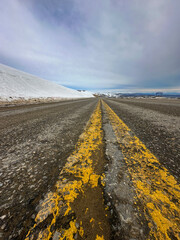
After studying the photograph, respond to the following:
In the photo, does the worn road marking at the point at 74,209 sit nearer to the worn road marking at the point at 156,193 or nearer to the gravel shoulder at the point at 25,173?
the gravel shoulder at the point at 25,173

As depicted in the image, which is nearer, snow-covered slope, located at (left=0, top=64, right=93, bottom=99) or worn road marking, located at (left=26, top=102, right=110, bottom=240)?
worn road marking, located at (left=26, top=102, right=110, bottom=240)

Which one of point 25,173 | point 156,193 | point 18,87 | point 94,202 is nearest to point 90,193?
point 94,202

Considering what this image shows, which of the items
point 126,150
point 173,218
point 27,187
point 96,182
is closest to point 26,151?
point 27,187

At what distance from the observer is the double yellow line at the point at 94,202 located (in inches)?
25.0

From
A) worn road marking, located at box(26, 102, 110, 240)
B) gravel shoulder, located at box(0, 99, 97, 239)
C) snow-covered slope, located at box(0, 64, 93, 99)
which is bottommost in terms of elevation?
gravel shoulder, located at box(0, 99, 97, 239)

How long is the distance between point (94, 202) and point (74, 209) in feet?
0.56

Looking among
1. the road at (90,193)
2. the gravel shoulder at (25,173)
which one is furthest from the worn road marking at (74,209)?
the gravel shoulder at (25,173)

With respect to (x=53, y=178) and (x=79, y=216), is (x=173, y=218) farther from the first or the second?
(x=53, y=178)

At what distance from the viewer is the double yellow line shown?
635 mm

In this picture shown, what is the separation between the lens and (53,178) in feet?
3.50

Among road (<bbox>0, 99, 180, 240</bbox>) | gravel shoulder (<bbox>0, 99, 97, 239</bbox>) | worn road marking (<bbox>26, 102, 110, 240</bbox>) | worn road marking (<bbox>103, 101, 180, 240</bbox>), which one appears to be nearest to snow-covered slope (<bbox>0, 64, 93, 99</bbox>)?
gravel shoulder (<bbox>0, 99, 97, 239</bbox>)

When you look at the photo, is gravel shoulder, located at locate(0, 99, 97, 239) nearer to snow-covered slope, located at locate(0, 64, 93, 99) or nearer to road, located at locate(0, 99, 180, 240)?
road, located at locate(0, 99, 180, 240)

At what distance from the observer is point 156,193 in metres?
0.88

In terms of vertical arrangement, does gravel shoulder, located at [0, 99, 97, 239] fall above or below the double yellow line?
below
